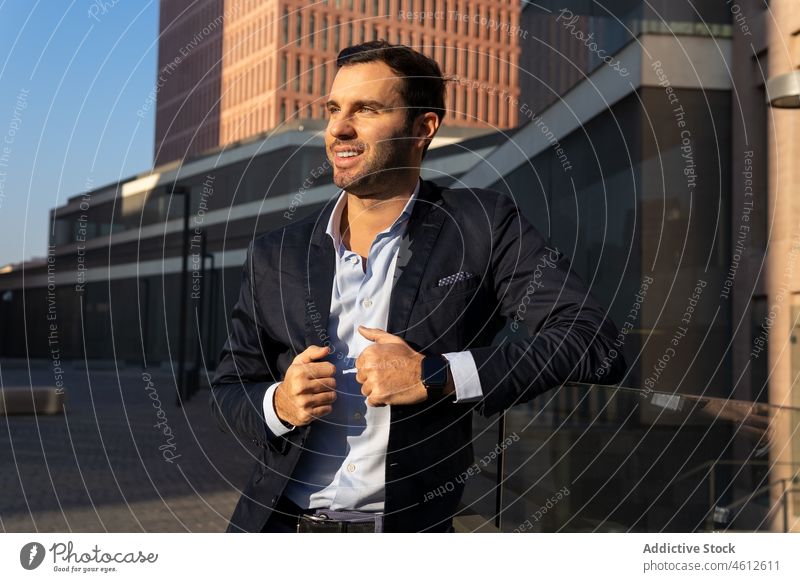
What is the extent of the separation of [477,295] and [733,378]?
7.68 metres

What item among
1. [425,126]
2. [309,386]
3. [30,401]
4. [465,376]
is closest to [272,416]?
[309,386]

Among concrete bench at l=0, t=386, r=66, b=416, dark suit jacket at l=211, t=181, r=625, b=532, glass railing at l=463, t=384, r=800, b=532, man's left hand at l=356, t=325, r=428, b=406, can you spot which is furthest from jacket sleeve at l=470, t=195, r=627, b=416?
concrete bench at l=0, t=386, r=66, b=416

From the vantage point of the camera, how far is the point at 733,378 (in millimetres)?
9656

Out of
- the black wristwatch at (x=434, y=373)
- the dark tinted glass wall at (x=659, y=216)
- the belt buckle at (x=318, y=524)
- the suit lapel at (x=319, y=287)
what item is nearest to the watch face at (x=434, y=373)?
the black wristwatch at (x=434, y=373)

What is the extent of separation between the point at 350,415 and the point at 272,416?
22 centimetres

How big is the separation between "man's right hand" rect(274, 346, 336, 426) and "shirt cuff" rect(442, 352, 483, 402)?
0.89 ft

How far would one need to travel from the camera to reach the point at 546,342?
7.84 feet

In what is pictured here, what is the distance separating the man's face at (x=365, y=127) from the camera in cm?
266

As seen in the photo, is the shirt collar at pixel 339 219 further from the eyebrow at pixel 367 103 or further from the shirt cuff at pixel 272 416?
the shirt cuff at pixel 272 416

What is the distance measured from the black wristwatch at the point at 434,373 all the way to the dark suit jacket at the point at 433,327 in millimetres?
85

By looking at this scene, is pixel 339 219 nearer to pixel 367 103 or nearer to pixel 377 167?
pixel 377 167

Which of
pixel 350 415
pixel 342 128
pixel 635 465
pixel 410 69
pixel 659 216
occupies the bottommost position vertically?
pixel 635 465
